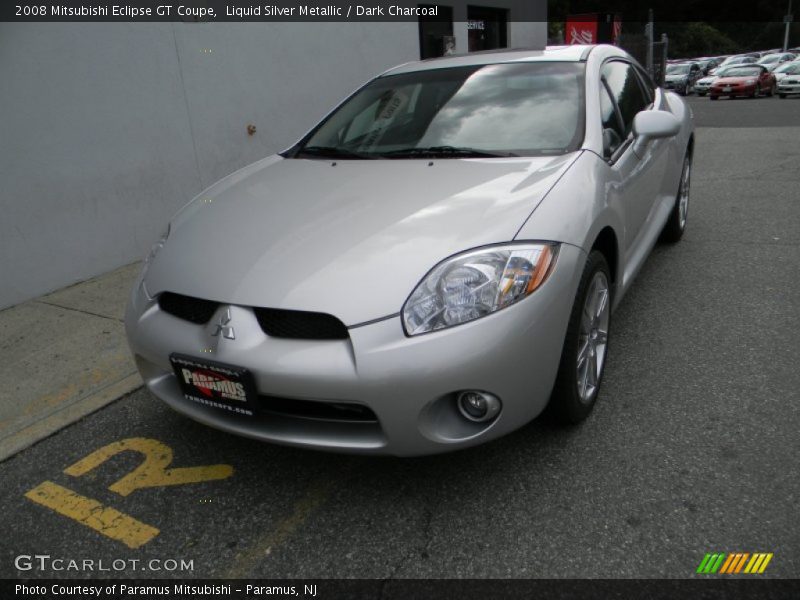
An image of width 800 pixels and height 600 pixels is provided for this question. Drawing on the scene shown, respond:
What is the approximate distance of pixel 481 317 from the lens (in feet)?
6.38

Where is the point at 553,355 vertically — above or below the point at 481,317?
below

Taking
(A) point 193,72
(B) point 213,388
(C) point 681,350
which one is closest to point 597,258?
(C) point 681,350

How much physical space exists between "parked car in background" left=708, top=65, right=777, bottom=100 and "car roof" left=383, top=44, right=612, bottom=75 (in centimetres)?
2371

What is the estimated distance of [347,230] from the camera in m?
2.27

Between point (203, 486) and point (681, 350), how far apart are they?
2.30 metres

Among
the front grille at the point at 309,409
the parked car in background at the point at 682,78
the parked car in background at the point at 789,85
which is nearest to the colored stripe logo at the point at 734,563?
the front grille at the point at 309,409

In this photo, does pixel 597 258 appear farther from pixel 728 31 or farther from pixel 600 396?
pixel 728 31

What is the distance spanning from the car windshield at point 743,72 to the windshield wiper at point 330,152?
25640mm

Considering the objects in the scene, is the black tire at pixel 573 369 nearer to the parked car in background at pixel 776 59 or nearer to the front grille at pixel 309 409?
the front grille at pixel 309 409

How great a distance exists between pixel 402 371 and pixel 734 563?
1117 millimetres

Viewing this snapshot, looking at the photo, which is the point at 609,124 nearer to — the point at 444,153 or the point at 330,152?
the point at 444,153

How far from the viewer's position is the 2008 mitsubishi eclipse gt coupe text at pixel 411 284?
6.32 ft

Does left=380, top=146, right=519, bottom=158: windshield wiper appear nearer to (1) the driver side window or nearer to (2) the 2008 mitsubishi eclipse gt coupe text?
(2) the 2008 mitsubishi eclipse gt coupe text

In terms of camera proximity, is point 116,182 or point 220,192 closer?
point 220,192
